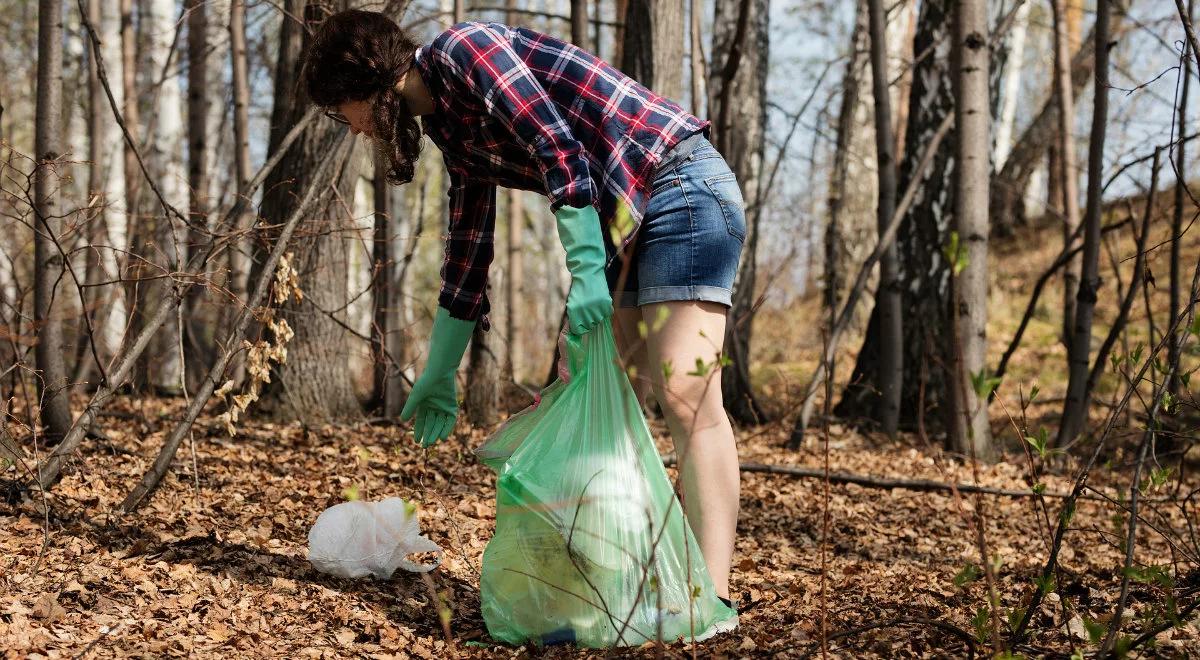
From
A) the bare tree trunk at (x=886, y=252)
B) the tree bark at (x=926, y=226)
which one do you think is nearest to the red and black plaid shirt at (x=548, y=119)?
the bare tree trunk at (x=886, y=252)

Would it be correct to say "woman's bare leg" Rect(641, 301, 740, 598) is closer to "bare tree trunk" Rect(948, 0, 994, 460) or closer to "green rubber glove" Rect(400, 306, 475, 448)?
"green rubber glove" Rect(400, 306, 475, 448)

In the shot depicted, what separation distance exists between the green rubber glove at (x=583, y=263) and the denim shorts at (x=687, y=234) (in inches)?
3.9

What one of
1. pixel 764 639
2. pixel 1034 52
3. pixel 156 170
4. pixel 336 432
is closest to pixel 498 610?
pixel 764 639

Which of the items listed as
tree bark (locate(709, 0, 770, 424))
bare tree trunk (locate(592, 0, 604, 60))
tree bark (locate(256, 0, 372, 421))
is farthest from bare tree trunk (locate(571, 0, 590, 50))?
tree bark (locate(256, 0, 372, 421))

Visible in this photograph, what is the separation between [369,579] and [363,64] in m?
1.40

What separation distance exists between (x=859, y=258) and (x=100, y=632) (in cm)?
941

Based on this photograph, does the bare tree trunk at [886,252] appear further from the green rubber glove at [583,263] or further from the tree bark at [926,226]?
the green rubber glove at [583,263]

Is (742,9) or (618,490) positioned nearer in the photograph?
(618,490)

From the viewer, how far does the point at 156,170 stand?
7375mm

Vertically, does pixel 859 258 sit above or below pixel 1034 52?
below

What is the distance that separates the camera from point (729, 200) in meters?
2.25

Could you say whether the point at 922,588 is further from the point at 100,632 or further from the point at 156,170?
the point at 156,170

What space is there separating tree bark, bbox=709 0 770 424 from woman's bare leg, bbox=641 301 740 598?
3.06 meters

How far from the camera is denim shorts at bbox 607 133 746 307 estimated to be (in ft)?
7.18
